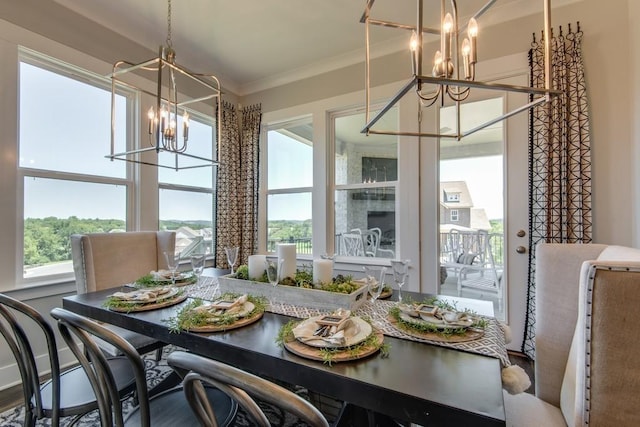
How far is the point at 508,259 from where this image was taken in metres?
2.44

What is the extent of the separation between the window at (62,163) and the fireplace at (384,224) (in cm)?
238

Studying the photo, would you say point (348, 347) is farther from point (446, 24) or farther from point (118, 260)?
point (118, 260)

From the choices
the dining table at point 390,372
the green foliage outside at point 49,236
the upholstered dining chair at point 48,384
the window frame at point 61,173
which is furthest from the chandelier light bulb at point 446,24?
the green foliage outside at point 49,236

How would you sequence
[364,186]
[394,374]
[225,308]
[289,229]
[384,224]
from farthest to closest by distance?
[289,229]
[364,186]
[384,224]
[225,308]
[394,374]

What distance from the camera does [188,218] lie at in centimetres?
340

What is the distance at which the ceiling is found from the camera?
241 centimetres

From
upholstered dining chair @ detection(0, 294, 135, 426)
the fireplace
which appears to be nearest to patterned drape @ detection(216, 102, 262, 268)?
the fireplace

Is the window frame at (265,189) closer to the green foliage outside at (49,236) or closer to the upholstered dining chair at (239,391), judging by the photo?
the green foliage outside at (49,236)

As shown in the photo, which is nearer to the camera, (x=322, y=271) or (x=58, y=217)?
(x=322, y=271)

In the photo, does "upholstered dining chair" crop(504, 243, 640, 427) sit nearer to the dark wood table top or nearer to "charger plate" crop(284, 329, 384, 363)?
the dark wood table top

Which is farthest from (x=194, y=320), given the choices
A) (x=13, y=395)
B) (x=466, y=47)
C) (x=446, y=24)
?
(x=13, y=395)

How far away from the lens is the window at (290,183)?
3576 mm

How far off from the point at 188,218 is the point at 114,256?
50.5 inches

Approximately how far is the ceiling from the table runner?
2212 mm
